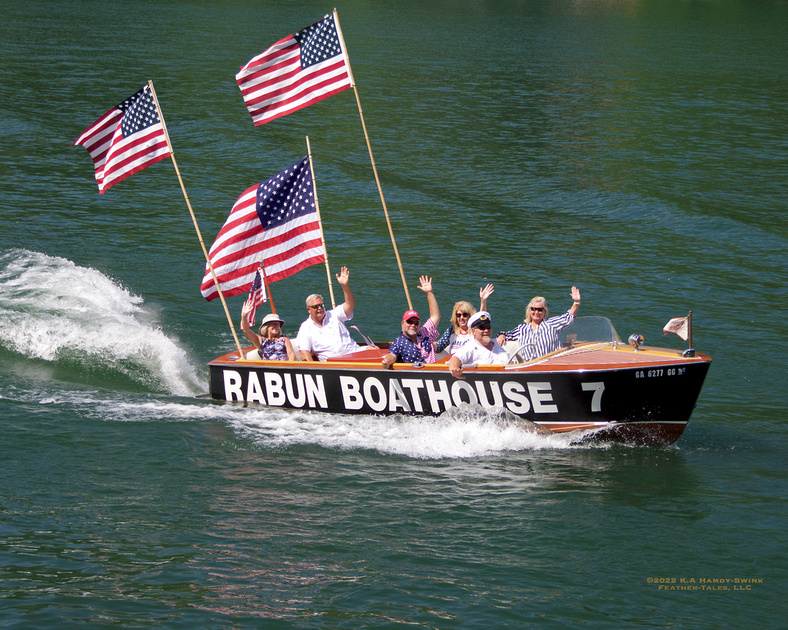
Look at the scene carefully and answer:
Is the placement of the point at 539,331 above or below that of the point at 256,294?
below

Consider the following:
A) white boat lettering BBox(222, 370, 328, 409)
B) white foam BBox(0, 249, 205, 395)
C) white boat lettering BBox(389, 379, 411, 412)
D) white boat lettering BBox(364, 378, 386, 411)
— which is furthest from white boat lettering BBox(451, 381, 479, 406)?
white foam BBox(0, 249, 205, 395)

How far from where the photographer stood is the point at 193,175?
28188 millimetres

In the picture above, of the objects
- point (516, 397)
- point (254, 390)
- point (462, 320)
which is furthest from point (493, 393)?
point (254, 390)

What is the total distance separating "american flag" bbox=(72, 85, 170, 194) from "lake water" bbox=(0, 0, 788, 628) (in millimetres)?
3129

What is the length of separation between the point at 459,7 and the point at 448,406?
216 ft

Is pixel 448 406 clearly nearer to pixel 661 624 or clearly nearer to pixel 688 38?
pixel 661 624

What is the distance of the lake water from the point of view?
8961 mm

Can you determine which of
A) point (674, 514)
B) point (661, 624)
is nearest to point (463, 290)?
point (674, 514)

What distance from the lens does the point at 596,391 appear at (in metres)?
11.3

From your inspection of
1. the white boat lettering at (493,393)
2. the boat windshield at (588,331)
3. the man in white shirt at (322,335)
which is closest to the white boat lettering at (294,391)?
the man in white shirt at (322,335)

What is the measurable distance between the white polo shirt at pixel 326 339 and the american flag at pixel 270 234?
3.17 ft

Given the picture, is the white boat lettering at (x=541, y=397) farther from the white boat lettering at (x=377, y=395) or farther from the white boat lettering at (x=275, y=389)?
the white boat lettering at (x=275, y=389)

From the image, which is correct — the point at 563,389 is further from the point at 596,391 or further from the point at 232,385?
the point at 232,385

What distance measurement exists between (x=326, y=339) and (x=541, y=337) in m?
2.96
